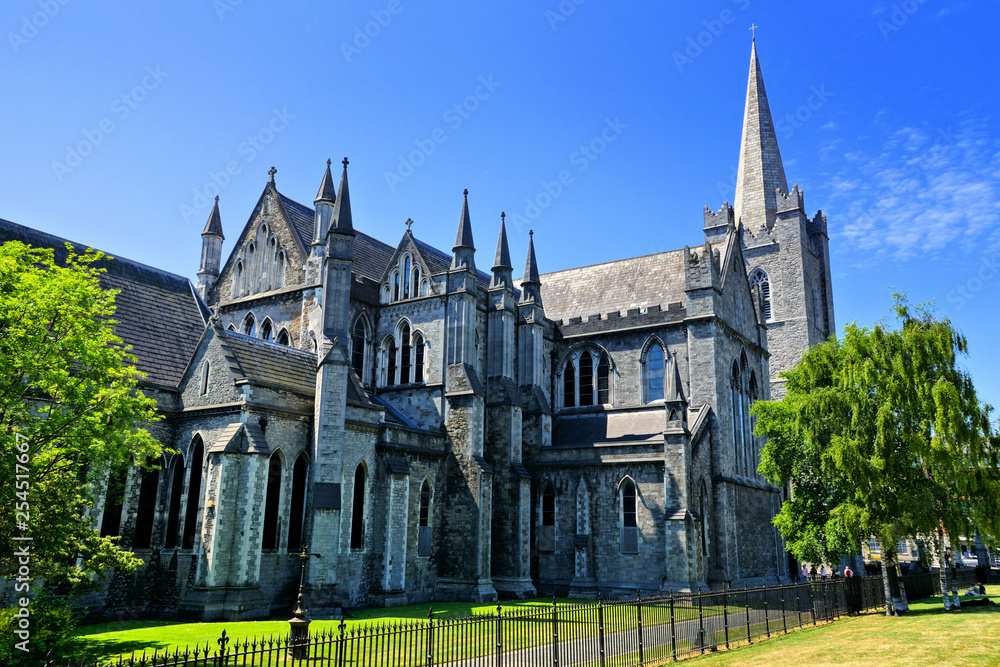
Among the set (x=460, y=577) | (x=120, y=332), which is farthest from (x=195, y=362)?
(x=460, y=577)

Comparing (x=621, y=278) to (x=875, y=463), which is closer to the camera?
(x=875, y=463)

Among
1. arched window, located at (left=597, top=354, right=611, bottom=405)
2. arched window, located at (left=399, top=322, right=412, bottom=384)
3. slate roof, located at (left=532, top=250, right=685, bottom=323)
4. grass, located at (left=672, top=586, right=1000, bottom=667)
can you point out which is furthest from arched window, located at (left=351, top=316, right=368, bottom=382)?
grass, located at (left=672, top=586, right=1000, bottom=667)

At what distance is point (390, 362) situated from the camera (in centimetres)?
3375

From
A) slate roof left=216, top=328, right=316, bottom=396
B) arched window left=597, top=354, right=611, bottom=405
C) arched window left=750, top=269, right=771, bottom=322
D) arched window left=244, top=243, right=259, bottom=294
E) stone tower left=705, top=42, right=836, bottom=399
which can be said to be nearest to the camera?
slate roof left=216, top=328, right=316, bottom=396

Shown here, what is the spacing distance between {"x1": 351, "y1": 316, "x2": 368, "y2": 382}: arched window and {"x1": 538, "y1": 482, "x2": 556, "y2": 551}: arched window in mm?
9753

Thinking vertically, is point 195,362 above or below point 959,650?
above

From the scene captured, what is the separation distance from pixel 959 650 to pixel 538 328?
2202 cm

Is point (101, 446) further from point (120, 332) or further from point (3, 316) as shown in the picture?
point (120, 332)

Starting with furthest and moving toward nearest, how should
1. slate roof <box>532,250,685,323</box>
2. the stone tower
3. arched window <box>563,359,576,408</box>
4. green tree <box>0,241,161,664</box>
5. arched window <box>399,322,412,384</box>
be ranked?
the stone tower < slate roof <box>532,250,685,323</box> < arched window <box>563,359,576,408</box> < arched window <box>399,322,412,384</box> < green tree <box>0,241,161,664</box>

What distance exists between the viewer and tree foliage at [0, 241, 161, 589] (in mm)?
13969

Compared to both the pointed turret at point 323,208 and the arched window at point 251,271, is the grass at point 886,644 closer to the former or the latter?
the pointed turret at point 323,208

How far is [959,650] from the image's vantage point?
17.1 meters

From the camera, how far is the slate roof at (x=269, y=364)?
80.0ft

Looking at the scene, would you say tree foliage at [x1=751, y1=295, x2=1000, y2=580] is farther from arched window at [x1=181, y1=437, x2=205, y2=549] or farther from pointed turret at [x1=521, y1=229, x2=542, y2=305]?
arched window at [x1=181, y1=437, x2=205, y2=549]
